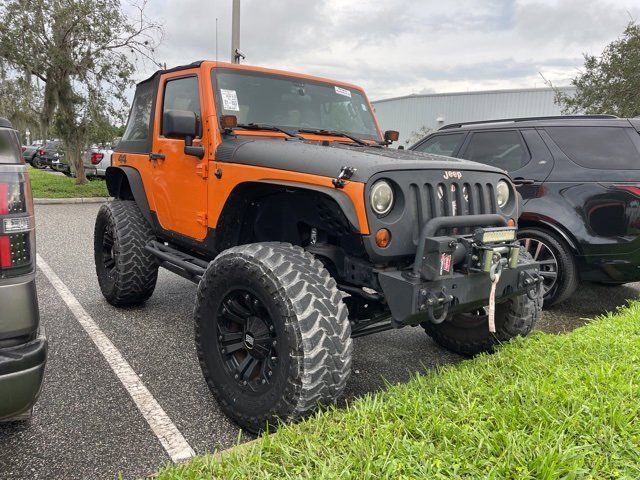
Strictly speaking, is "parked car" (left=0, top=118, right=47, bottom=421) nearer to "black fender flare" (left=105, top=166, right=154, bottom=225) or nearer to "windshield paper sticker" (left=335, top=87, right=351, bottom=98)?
"black fender flare" (left=105, top=166, right=154, bottom=225)

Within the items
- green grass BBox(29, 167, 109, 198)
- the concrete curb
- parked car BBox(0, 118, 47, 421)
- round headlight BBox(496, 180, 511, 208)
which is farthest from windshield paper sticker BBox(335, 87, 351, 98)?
green grass BBox(29, 167, 109, 198)

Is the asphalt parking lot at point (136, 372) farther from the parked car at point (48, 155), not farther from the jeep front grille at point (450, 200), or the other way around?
the parked car at point (48, 155)

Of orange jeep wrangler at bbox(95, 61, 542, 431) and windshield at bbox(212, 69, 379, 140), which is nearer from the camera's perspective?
orange jeep wrangler at bbox(95, 61, 542, 431)

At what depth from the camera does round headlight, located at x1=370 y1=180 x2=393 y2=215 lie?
7.54 ft

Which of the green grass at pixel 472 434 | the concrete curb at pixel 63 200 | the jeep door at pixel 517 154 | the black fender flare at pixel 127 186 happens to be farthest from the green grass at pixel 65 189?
the green grass at pixel 472 434

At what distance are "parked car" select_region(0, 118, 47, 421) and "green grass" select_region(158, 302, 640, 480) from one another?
0.62m

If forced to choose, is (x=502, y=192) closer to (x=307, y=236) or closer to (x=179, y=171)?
(x=307, y=236)

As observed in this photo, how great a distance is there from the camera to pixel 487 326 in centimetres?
336

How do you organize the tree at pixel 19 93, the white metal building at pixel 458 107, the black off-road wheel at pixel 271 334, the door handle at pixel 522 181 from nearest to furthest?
the black off-road wheel at pixel 271 334 < the door handle at pixel 522 181 < the tree at pixel 19 93 < the white metal building at pixel 458 107

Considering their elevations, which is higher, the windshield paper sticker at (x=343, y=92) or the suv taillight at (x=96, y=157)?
the windshield paper sticker at (x=343, y=92)

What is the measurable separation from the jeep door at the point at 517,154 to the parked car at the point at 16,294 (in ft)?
14.3

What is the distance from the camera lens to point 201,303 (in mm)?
2729

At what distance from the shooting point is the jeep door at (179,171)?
11.0 ft

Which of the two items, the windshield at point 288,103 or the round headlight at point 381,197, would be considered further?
the windshield at point 288,103
